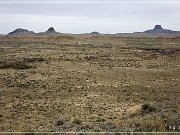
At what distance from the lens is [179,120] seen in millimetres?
12945

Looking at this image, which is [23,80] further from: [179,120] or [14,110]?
[179,120]

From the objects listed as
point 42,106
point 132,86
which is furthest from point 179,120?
point 132,86

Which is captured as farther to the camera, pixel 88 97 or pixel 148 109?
pixel 88 97

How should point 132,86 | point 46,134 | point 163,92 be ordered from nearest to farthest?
point 46,134
point 163,92
point 132,86

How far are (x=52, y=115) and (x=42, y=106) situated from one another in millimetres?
2269

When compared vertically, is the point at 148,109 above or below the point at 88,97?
above

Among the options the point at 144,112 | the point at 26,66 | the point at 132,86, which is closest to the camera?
the point at 144,112

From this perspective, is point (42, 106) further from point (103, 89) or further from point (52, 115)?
point (103, 89)

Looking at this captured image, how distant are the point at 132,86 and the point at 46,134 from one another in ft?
53.9

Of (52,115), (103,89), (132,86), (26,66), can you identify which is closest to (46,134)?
(52,115)

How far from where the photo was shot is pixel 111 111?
19.5m

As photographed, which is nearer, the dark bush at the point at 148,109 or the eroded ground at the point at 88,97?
the eroded ground at the point at 88,97

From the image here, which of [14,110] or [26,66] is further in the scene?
[26,66]

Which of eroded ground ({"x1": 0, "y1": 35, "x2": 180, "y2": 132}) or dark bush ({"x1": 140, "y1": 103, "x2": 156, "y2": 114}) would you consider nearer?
eroded ground ({"x1": 0, "y1": 35, "x2": 180, "y2": 132})
